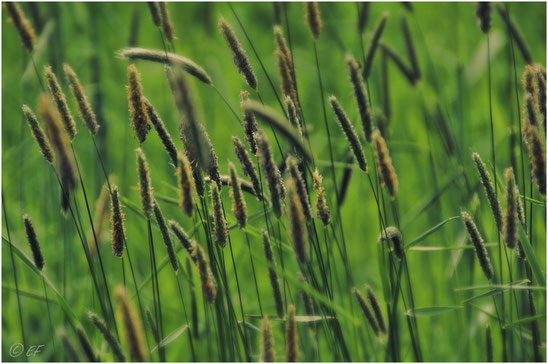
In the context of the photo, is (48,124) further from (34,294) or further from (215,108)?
(215,108)

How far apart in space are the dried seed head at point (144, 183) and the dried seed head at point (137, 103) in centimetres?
8

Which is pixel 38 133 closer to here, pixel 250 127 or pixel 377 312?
pixel 250 127

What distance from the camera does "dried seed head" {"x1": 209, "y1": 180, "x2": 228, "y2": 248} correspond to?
3.00 ft

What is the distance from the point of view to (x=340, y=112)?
930 millimetres

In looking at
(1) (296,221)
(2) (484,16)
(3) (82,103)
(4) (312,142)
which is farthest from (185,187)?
(4) (312,142)

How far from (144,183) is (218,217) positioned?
0.41ft

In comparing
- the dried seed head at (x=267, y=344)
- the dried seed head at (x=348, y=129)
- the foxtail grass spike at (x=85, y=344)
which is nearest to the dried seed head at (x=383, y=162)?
the dried seed head at (x=348, y=129)

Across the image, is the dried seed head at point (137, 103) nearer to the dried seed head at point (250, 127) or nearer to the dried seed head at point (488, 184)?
the dried seed head at point (250, 127)

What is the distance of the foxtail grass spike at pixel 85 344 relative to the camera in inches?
35.9

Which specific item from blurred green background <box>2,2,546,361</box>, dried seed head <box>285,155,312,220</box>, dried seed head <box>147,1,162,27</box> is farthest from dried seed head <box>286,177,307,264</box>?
dried seed head <box>147,1,162,27</box>

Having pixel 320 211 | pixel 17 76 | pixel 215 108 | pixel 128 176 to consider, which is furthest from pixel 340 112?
pixel 17 76

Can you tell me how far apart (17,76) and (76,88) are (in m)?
2.05

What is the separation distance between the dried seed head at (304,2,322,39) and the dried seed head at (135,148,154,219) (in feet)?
1.42

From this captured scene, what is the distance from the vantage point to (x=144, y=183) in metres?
0.87
